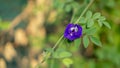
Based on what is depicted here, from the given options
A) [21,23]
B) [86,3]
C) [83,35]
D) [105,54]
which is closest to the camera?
[83,35]

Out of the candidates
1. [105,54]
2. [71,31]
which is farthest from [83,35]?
[105,54]

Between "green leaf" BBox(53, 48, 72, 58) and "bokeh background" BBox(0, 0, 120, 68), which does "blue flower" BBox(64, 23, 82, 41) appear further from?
"bokeh background" BBox(0, 0, 120, 68)

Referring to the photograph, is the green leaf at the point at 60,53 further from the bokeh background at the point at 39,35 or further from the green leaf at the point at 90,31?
the bokeh background at the point at 39,35

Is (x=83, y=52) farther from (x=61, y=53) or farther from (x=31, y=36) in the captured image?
(x=61, y=53)

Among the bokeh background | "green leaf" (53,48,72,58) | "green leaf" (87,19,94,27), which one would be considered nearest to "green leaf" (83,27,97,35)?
"green leaf" (87,19,94,27)

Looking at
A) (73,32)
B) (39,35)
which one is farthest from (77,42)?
(39,35)

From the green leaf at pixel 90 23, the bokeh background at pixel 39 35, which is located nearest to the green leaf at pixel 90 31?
the green leaf at pixel 90 23
